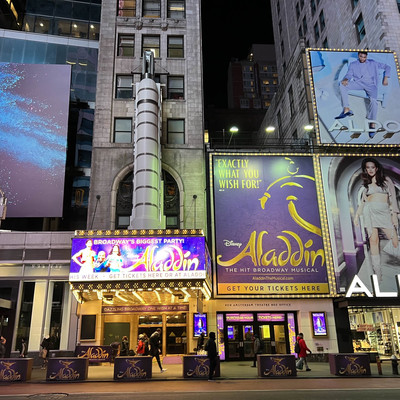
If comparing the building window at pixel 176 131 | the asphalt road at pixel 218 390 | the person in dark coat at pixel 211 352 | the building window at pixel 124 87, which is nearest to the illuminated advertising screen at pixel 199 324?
the person in dark coat at pixel 211 352

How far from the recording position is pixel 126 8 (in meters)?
35.9

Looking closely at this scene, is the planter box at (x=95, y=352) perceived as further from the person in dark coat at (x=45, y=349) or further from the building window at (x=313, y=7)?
the building window at (x=313, y=7)

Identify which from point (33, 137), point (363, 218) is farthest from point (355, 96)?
point (33, 137)

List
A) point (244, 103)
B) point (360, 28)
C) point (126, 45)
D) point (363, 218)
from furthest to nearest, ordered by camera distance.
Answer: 1. point (244, 103)
2. point (360, 28)
3. point (126, 45)
4. point (363, 218)

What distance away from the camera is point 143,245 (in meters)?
21.4

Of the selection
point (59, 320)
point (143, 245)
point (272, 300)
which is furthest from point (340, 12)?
point (59, 320)

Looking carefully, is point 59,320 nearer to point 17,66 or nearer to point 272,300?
point 272,300

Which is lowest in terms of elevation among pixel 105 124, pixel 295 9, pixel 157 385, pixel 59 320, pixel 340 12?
Answer: pixel 157 385

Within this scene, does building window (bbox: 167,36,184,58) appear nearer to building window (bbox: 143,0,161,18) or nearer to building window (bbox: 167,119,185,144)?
building window (bbox: 143,0,161,18)

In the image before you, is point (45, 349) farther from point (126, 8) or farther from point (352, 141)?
point (126, 8)

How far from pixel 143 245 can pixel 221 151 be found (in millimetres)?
12162

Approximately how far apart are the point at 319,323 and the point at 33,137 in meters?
26.3

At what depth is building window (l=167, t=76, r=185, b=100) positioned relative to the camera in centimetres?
3366

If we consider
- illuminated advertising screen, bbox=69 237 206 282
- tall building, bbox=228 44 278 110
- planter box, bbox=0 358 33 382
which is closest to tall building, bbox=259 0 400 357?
illuminated advertising screen, bbox=69 237 206 282
